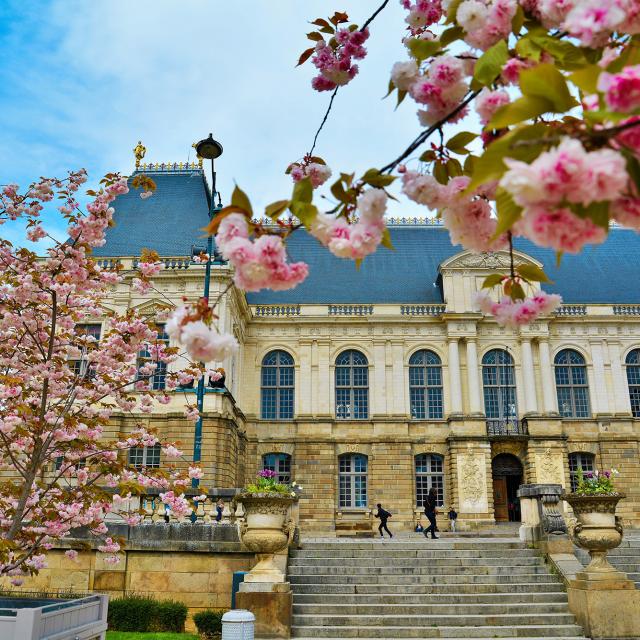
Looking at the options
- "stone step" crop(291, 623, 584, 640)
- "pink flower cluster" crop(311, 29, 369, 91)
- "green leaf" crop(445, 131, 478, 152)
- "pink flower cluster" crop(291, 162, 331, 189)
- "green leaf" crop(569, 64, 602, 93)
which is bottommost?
"stone step" crop(291, 623, 584, 640)

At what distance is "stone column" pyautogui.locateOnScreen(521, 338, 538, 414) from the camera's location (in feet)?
94.2

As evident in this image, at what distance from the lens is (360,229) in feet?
9.30

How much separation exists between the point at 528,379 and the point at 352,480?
27.0 ft

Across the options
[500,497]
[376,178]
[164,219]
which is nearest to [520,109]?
[376,178]

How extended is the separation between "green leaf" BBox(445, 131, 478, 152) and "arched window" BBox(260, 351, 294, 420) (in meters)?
26.7

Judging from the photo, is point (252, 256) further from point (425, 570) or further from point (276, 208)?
point (425, 570)

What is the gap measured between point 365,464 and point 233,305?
350 inches

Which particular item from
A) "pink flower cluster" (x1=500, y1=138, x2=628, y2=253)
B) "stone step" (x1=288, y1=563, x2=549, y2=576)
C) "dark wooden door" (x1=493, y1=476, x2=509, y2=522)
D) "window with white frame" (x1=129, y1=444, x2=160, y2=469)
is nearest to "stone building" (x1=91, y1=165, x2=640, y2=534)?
"dark wooden door" (x1=493, y1=476, x2=509, y2=522)

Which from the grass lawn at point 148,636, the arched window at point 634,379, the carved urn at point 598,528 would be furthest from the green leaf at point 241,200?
the arched window at point 634,379

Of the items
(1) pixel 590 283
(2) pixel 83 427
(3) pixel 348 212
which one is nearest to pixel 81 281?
(2) pixel 83 427

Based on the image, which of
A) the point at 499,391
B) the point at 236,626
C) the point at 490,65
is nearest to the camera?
the point at 490,65

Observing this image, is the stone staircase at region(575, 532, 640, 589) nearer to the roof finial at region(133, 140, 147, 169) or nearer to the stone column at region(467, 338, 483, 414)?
the stone column at region(467, 338, 483, 414)

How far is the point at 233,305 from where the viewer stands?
2509 centimetres

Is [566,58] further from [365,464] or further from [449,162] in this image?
[365,464]
